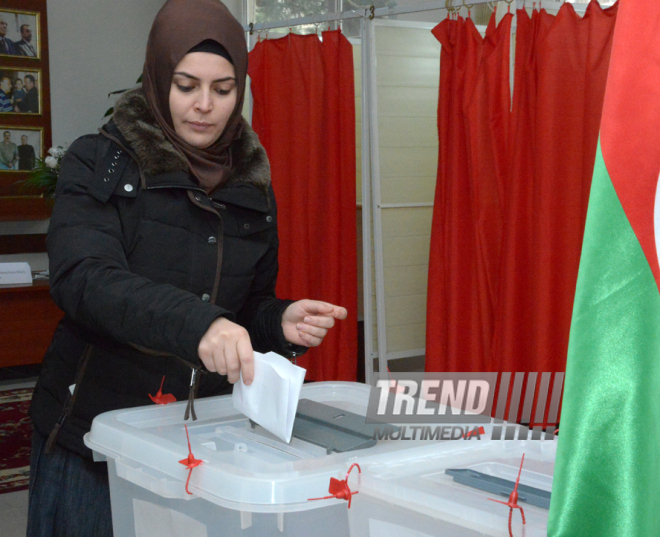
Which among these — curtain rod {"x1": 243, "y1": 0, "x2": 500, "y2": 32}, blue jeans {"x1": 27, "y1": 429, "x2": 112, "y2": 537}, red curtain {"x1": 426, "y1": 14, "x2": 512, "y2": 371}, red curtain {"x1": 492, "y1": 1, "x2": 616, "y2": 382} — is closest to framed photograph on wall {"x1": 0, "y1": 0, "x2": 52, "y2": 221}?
curtain rod {"x1": 243, "y1": 0, "x2": 500, "y2": 32}

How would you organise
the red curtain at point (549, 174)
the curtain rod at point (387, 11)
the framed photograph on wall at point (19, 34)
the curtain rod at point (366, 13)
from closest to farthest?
1. the red curtain at point (549, 174)
2. the curtain rod at point (387, 11)
3. the curtain rod at point (366, 13)
4. the framed photograph on wall at point (19, 34)

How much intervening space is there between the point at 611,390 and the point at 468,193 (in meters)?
2.34

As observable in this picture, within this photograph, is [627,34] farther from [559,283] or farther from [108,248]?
[559,283]

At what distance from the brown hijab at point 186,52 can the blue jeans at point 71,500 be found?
501mm

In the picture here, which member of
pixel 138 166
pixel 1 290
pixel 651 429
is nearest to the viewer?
pixel 651 429

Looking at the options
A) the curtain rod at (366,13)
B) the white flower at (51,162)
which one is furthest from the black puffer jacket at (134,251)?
the white flower at (51,162)

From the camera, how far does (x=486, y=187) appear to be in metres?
2.71

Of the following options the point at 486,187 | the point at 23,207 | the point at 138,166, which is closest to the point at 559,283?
the point at 486,187

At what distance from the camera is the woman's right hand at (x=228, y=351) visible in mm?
864

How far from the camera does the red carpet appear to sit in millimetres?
3051

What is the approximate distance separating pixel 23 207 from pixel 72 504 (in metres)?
4.20

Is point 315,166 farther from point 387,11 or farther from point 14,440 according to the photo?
point 14,440

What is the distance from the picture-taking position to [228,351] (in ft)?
2.84

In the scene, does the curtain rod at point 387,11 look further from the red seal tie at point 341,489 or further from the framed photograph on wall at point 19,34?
the framed photograph on wall at point 19,34
